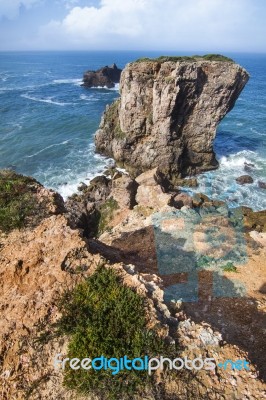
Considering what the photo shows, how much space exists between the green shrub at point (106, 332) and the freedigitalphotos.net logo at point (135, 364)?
0.26ft

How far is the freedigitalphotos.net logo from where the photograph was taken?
21.0 feet

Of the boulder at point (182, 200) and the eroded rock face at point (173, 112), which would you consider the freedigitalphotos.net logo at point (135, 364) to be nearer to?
the boulder at point (182, 200)

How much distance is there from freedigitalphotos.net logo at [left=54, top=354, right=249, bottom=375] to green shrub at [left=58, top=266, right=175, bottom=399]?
3.1 inches

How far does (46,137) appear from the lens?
54.6m

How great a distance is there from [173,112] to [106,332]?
117ft

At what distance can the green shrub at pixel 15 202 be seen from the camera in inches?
401

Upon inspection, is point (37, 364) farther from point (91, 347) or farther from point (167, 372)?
point (167, 372)

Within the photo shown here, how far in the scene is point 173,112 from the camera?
38.8 meters

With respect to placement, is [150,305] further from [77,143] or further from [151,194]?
[77,143]

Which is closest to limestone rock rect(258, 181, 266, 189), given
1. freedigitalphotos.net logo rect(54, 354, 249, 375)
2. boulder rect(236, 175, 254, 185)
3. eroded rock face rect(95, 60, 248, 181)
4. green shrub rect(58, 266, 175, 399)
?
boulder rect(236, 175, 254, 185)

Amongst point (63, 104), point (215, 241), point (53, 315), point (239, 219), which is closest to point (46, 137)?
point (63, 104)

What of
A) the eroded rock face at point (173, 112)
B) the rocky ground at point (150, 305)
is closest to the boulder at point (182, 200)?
the rocky ground at point (150, 305)

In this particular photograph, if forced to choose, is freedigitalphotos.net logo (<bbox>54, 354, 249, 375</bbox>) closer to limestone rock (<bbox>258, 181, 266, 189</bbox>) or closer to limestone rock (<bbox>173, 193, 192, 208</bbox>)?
limestone rock (<bbox>173, 193, 192, 208</bbox>)

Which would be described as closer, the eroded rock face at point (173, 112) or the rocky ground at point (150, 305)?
the rocky ground at point (150, 305)
